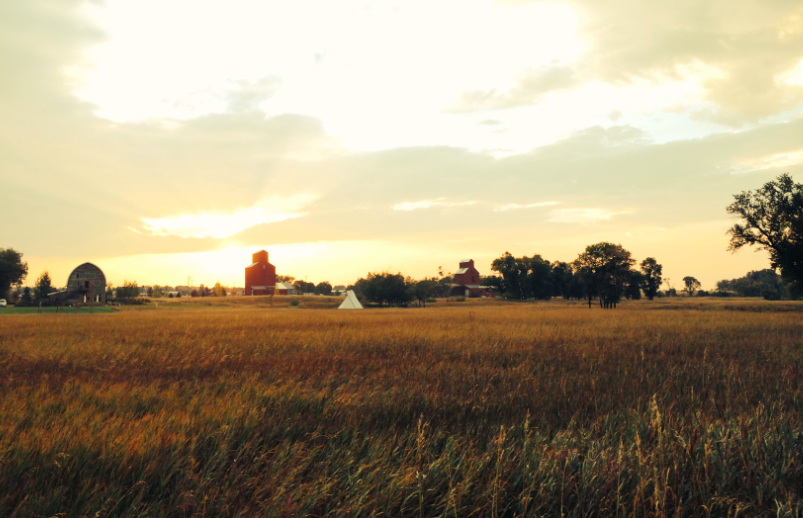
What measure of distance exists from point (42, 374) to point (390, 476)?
7839 millimetres

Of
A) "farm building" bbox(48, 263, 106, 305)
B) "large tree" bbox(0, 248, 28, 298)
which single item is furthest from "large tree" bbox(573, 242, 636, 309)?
"large tree" bbox(0, 248, 28, 298)

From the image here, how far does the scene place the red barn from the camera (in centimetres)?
11875

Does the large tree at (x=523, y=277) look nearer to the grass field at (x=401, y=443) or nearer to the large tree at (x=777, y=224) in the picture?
the large tree at (x=777, y=224)

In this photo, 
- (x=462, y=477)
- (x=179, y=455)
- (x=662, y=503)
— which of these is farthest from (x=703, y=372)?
(x=179, y=455)

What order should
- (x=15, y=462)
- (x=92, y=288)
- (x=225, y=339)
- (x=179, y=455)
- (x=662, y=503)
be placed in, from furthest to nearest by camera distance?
(x=92, y=288) → (x=225, y=339) → (x=179, y=455) → (x=15, y=462) → (x=662, y=503)

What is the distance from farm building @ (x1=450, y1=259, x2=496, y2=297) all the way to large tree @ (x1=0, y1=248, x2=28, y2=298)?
354 ft

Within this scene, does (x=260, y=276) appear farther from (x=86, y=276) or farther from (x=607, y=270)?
(x=607, y=270)

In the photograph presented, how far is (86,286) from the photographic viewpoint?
7881 centimetres

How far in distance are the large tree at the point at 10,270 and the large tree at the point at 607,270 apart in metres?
108

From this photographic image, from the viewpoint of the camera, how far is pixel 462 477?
3.11m

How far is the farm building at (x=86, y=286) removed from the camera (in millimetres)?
77312

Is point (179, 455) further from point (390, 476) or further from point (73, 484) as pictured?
point (390, 476)

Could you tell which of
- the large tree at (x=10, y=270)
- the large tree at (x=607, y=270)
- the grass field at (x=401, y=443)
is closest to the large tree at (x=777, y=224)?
the large tree at (x=607, y=270)

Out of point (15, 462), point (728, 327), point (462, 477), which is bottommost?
point (728, 327)
